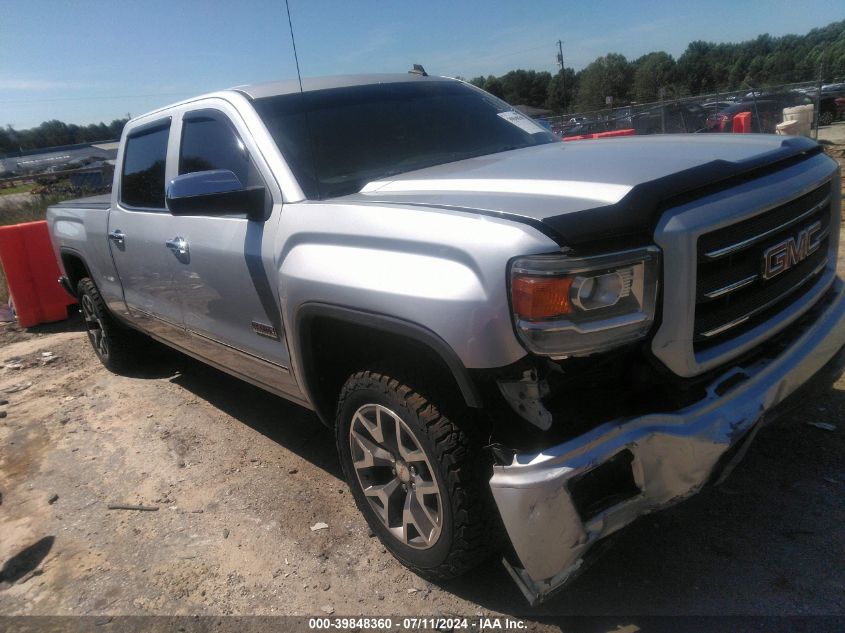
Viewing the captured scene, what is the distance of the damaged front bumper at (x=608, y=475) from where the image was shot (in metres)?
1.87

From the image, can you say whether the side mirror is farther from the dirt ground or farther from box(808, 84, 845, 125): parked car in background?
box(808, 84, 845, 125): parked car in background

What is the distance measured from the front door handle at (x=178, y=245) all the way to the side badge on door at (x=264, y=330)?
69 centimetres

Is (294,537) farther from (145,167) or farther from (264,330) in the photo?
(145,167)

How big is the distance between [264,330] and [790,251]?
217 cm

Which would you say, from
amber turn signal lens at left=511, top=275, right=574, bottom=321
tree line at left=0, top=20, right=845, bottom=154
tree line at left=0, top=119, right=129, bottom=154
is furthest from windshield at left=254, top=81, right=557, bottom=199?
tree line at left=0, top=119, right=129, bottom=154

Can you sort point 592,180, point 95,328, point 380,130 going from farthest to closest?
point 95,328 < point 380,130 < point 592,180

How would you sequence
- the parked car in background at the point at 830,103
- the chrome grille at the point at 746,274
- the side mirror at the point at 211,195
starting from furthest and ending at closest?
the parked car in background at the point at 830,103, the side mirror at the point at 211,195, the chrome grille at the point at 746,274

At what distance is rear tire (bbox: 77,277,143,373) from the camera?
532 centimetres

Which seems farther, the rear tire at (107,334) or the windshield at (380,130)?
the rear tire at (107,334)

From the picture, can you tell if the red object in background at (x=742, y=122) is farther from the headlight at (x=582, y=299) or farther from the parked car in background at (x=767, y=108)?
the headlight at (x=582, y=299)

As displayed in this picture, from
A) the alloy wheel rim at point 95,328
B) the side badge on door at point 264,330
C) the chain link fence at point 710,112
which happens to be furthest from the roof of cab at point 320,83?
the chain link fence at point 710,112

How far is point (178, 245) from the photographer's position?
3.53 m

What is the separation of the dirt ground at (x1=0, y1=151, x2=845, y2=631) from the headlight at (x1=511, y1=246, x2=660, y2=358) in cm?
108

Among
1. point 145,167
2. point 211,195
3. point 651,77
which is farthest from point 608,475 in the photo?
point 651,77
